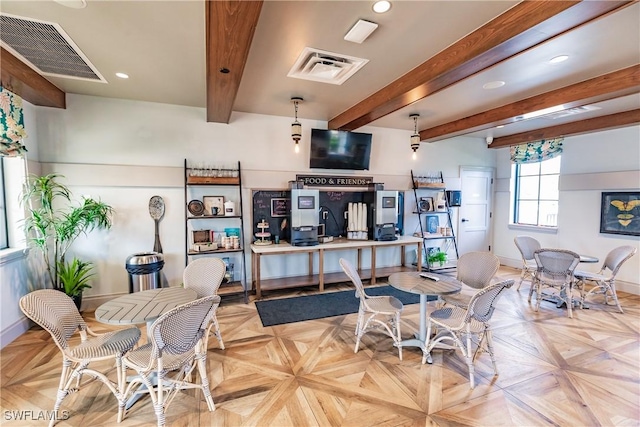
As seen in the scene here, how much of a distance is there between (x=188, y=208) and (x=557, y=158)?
22.4 feet

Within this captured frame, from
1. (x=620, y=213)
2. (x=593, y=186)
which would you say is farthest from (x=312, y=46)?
(x=620, y=213)

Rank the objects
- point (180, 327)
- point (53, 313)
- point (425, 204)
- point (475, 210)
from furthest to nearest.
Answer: point (475, 210) < point (425, 204) < point (53, 313) < point (180, 327)

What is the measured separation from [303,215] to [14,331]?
3.56m

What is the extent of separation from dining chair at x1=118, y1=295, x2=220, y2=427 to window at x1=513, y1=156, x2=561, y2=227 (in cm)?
661

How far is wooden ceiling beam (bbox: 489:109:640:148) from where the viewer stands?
13.8 ft

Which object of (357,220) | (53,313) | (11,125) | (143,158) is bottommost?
(53,313)

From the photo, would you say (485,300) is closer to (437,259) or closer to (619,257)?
(619,257)

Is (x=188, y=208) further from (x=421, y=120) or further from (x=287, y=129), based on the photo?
(x=421, y=120)

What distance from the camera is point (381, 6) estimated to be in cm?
197

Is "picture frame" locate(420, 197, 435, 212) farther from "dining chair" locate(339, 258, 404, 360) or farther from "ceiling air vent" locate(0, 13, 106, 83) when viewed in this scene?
"ceiling air vent" locate(0, 13, 106, 83)

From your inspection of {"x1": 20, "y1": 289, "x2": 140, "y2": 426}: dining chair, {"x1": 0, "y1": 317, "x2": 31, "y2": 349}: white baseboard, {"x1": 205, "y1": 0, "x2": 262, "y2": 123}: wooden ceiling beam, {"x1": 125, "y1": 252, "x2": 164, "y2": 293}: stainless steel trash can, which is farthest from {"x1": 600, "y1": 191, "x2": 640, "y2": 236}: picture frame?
{"x1": 0, "y1": 317, "x2": 31, "y2": 349}: white baseboard

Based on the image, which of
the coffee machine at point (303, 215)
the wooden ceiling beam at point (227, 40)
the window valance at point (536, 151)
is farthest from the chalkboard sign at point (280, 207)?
the window valance at point (536, 151)

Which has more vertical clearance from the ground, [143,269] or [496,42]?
[496,42]

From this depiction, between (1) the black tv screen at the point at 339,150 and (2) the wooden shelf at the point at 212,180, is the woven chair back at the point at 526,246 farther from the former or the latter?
(2) the wooden shelf at the point at 212,180
